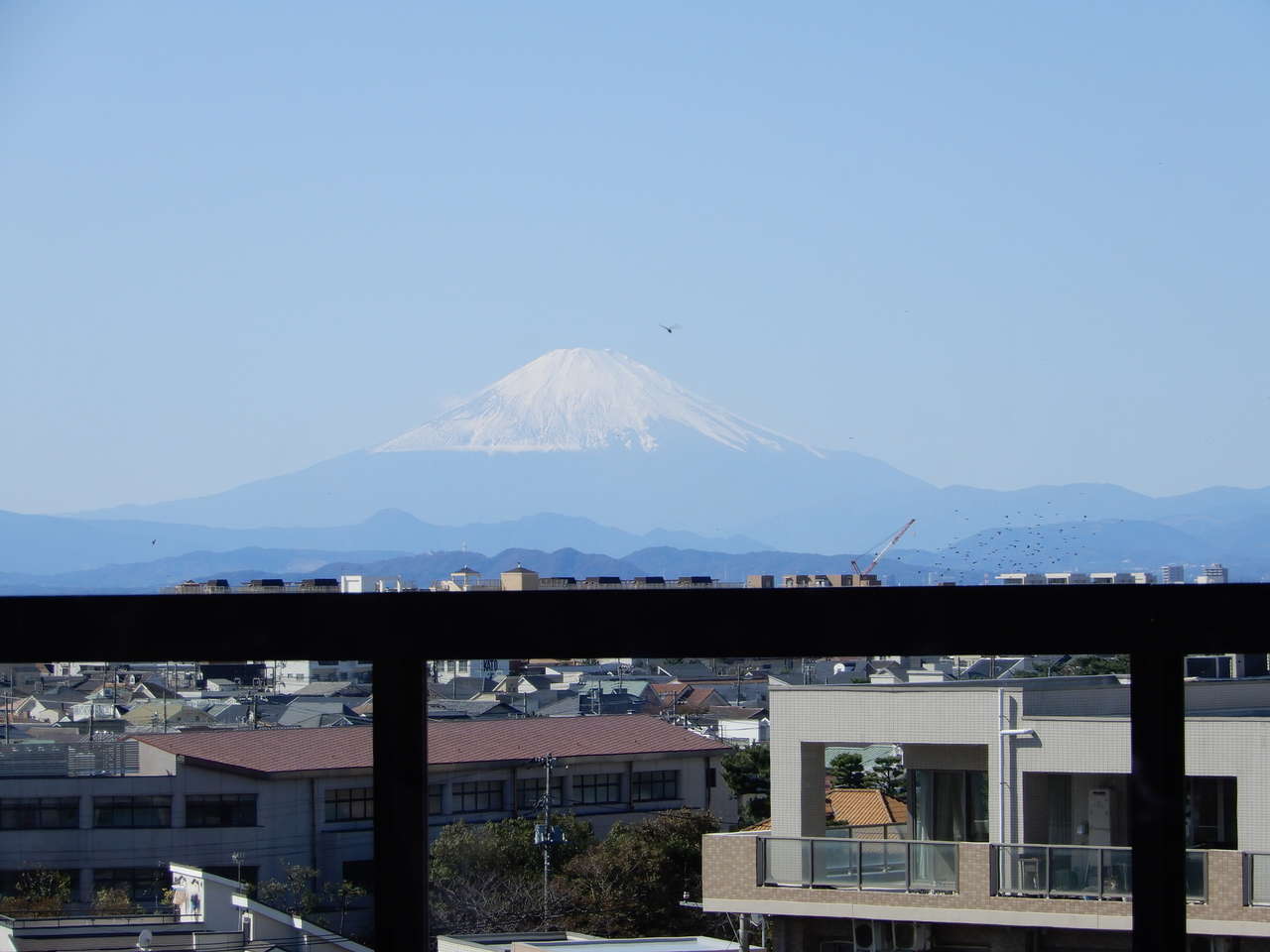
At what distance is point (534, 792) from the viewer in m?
1.86

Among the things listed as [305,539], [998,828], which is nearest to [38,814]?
[998,828]

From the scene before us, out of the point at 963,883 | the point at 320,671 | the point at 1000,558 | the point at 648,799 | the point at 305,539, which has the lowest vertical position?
the point at 963,883

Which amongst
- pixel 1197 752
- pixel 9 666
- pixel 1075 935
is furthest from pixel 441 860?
pixel 1197 752

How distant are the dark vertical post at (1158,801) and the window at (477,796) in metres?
0.74

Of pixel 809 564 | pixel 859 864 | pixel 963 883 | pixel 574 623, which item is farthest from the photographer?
pixel 809 564

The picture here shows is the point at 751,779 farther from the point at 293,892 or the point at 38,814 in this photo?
the point at 38,814

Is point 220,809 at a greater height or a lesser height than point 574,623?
lesser

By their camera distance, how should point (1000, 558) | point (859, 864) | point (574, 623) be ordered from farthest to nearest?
1. point (1000, 558)
2. point (859, 864)
3. point (574, 623)

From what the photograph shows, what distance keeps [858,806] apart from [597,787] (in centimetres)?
38

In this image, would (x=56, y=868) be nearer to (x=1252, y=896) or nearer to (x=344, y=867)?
(x=344, y=867)

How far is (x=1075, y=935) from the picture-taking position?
171 centimetres

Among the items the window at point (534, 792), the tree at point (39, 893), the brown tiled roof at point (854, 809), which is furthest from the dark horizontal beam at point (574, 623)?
the brown tiled roof at point (854, 809)

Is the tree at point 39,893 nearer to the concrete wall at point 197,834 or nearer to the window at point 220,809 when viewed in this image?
the concrete wall at point 197,834

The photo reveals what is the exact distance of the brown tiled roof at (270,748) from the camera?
5.48ft
